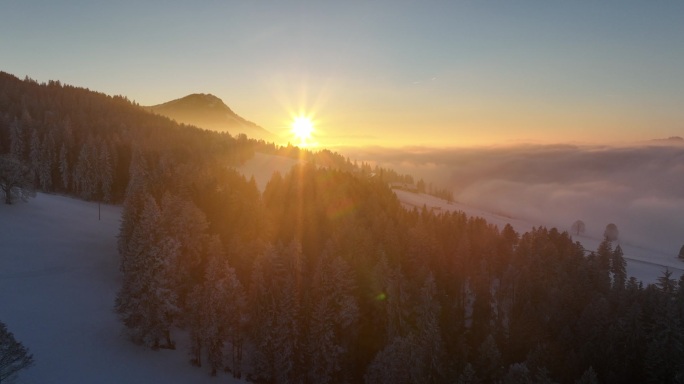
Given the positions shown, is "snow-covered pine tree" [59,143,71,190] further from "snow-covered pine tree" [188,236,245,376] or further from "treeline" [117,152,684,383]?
"snow-covered pine tree" [188,236,245,376]

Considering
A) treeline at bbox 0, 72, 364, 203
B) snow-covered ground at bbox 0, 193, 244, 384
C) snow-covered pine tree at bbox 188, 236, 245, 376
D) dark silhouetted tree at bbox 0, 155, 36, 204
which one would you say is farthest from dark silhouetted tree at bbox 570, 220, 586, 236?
dark silhouetted tree at bbox 0, 155, 36, 204

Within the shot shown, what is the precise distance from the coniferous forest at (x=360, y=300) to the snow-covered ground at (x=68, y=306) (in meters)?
2.17

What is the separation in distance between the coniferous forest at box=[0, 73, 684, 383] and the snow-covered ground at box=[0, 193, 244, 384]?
217 centimetres

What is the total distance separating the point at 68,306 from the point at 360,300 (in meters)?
32.4

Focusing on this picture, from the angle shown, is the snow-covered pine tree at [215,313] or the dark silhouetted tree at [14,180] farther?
the dark silhouetted tree at [14,180]

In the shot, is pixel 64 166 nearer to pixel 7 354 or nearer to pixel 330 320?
pixel 7 354

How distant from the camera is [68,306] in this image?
41125mm

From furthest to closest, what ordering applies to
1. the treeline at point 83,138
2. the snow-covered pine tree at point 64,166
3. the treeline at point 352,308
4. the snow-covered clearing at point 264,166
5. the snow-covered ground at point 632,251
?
A: the snow-covered clearing at point 264,166, the snow-covered ground at point 632,251, the snow-covered pine tree at point 64,166, the treeline at point 83,138, the treeline at point 352,308

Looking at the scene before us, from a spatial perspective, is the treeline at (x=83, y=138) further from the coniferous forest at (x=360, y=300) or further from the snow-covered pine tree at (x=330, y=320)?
the snow-covered pine tree at (x=330, y=320)

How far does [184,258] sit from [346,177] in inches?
1715

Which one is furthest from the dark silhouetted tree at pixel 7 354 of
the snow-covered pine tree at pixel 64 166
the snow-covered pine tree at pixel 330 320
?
the snow-covered pine tree at pixel 64 166

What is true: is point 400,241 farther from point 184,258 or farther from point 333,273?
point 184,258

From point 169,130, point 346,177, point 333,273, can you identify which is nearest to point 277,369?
point 333,273

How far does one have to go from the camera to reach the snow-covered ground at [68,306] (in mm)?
33306
